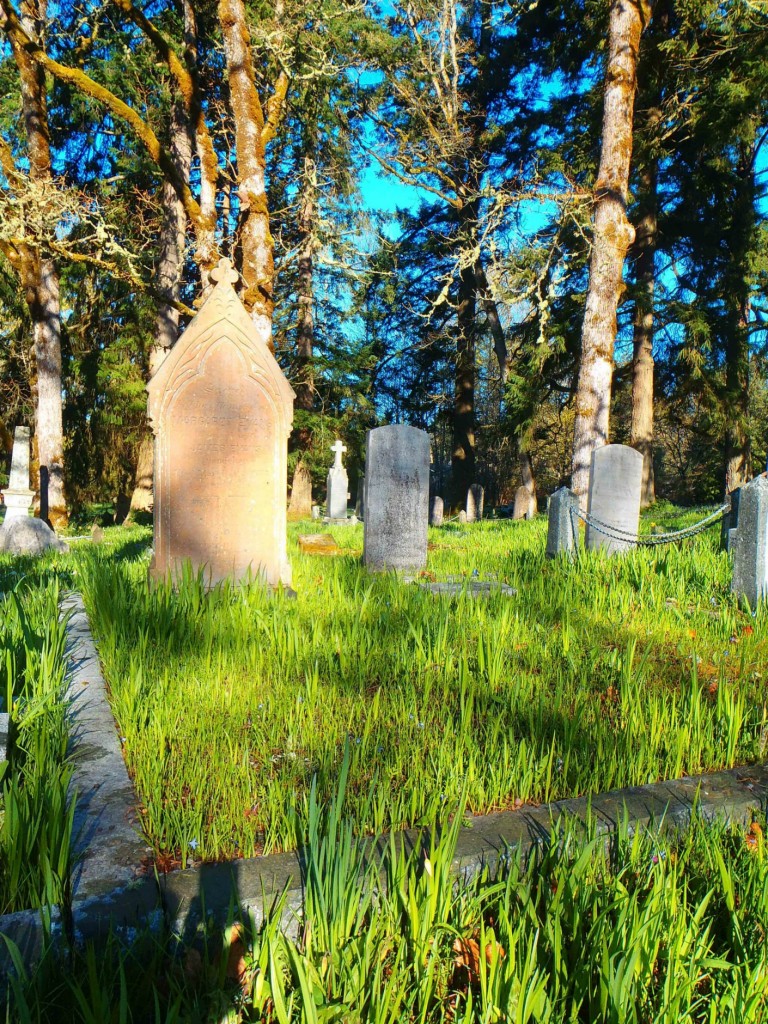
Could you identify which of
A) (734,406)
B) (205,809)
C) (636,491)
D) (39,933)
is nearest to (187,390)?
(205,809)

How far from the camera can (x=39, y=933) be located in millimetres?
1462

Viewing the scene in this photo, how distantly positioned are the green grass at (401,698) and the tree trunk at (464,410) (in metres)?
17.0

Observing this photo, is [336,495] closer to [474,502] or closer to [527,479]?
[474,502]

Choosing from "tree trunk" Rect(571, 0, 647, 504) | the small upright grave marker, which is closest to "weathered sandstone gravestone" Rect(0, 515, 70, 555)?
"tree trunk" Rect(571, 0, 647, 504)

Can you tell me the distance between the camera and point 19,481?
9773 millimetres

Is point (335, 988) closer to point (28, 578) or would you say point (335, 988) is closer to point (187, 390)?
point (187, 390)

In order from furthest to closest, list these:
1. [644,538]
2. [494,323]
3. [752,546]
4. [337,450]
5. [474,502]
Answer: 1. [474,502]
2. [494,323]
3. [337,450]
4. [644,538]
5. [752,546]

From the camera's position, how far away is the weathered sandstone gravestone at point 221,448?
5426mm

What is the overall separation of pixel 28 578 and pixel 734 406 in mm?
15627

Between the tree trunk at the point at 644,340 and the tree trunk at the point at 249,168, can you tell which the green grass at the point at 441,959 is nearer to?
the tree trunk at the point at 249,168

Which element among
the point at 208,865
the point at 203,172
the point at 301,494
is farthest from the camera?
the point at 301,494

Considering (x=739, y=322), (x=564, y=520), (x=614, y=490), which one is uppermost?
(x=739, y=322)

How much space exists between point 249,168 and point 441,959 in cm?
970

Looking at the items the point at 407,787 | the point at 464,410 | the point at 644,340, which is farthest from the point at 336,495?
the point at 407,787
